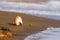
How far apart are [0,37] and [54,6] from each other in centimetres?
711

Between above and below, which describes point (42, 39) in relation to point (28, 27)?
below

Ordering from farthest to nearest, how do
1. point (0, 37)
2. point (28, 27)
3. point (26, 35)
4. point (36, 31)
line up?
1. point (28, 27)
2. point (36, 31)
3. point (26, 35)
4. point (0, 37)

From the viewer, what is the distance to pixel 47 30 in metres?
6.56

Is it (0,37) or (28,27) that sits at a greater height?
(28,27)

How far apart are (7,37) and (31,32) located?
0.90m

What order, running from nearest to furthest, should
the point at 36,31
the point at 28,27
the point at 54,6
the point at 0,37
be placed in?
the point at 0,37
the point at 36,31
the point at 28,27
the point at 54,6

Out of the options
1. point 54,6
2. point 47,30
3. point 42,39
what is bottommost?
point 42,39

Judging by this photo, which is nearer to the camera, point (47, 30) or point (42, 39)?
point (42, 39)

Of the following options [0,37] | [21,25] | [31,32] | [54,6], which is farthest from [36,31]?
[54,6]

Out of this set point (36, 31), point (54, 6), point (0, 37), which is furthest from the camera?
point (54, 6)

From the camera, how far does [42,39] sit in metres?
5.59

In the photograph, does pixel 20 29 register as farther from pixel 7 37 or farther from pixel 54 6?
pixel 54 6

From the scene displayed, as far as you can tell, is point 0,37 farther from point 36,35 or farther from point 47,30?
point 47,30

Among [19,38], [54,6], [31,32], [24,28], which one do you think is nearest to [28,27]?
[24,28]
